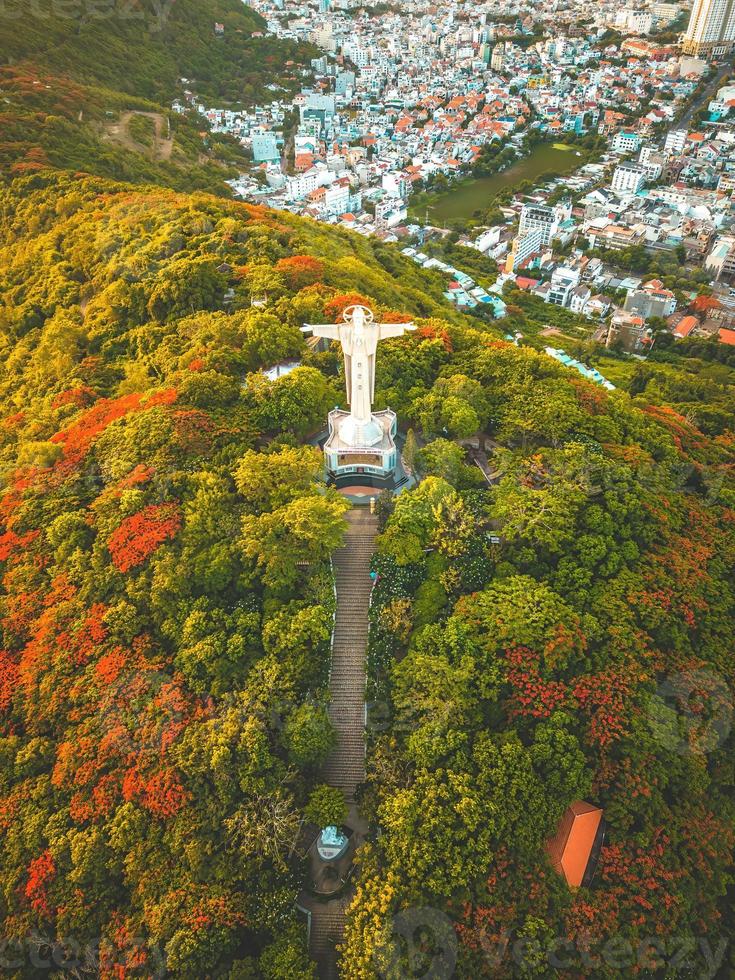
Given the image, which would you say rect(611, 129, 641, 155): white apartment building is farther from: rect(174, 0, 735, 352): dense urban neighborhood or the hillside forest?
the hillside forest

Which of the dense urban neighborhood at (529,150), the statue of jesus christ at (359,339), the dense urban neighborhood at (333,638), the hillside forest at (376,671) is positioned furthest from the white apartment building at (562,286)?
the statue of jesus christ at (359,339)

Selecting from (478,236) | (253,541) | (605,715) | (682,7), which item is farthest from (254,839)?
(682,7)

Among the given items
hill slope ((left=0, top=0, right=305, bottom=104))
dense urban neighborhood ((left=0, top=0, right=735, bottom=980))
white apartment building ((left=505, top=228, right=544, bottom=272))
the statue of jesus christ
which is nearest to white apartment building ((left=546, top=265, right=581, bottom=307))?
white apartment building ((left=505, top=228, right=544, bottom=272))

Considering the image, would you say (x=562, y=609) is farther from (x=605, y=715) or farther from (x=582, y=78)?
(x=582, y=78)

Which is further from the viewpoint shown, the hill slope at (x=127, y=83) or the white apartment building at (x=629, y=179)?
the white apartment building at (x=629, y=179)

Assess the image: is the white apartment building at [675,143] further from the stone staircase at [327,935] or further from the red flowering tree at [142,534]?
the stone staircase at [327,935]

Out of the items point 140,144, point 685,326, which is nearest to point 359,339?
point 685,326
